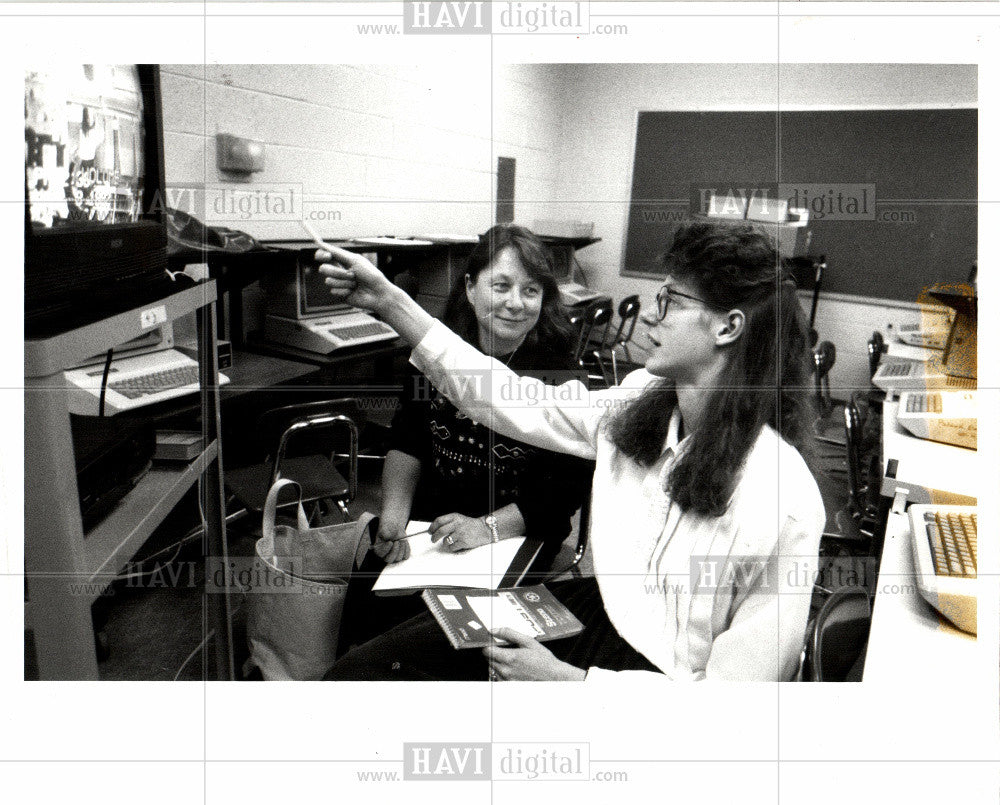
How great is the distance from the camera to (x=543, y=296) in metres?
1.41

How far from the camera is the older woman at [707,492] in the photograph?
40.4 inches

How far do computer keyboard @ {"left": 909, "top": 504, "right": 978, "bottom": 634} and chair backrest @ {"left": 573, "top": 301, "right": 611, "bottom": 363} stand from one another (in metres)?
0.62

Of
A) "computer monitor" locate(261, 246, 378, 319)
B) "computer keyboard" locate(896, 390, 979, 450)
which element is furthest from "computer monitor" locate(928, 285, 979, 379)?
"computer monitor" locate(261, 246, 378, 319)

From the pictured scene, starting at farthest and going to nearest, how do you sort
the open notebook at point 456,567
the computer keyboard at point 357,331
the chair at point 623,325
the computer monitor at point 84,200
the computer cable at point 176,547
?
the computer keyboard at point 357,331 → the computer cable at point 176,547 → the chair at point 623,325 → the open notebook at point 456,567 → the computer monitor at point 84,200

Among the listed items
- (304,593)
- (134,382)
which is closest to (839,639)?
(304,593)

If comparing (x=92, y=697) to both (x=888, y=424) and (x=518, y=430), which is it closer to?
(x=518, y=430)

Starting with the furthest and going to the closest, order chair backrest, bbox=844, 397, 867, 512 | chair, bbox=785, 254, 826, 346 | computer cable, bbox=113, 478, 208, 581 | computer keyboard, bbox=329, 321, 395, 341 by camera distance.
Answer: chair, bbox=785, 254, 826, 346 → chair backrest, bbox=844, 397, 867, 512 → computer keyboard, bbox=329, 321, 395, 341 → computer cable, bbox=113, 478, 208, 581

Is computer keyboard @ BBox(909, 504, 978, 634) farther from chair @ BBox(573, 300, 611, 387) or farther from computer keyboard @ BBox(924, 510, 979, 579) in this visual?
chair @ BBox(573, 300, 611, 387)

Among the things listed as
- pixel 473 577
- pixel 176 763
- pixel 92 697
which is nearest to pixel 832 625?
pixel 473 577

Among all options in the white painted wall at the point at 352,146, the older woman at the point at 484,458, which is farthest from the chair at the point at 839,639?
the white painted wall at the point at 352,146

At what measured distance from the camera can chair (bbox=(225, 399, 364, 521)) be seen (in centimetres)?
Result: 159

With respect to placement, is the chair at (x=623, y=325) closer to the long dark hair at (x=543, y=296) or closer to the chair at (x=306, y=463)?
the long dark hair at (x=543, y=296)

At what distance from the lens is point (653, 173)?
146cm

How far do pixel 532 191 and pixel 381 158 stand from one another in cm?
83
